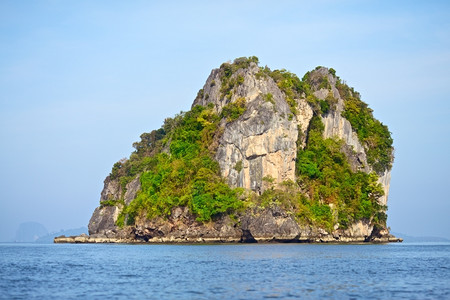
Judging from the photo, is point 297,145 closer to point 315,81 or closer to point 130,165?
point 315,81

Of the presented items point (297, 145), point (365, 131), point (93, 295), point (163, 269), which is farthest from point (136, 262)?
point (365, 131)

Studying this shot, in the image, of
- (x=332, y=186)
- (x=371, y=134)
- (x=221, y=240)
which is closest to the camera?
(x=221, y=240)

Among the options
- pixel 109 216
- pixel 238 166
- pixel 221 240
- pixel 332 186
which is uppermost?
pixel 238 166

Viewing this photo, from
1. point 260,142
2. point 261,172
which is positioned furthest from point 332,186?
point 260,142

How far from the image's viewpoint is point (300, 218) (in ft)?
243

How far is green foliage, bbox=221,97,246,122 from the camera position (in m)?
79.3

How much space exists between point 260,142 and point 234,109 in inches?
231

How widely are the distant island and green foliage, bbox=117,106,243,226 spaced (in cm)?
14

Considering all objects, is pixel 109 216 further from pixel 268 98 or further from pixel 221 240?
pixel 268 98

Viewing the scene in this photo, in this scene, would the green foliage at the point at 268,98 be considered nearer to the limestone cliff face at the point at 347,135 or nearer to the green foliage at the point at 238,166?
the green foliage at the point at 238,166

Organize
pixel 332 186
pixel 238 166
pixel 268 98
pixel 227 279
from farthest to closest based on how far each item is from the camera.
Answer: pixel 332 186, pixel 268 98, pixel 238 166, pixel 227 279

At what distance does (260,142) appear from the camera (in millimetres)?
76750

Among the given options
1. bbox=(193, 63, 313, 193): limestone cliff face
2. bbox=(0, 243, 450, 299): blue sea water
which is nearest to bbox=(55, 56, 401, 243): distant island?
bbox=(193, 63, 313, 193): limestone cliff face

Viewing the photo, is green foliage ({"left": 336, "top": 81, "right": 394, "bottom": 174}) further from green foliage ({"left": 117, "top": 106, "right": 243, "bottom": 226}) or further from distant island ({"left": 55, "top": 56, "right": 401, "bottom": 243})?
green foliage ({"left": 117, "top": 106, "right": 243, "bottom": 226})
